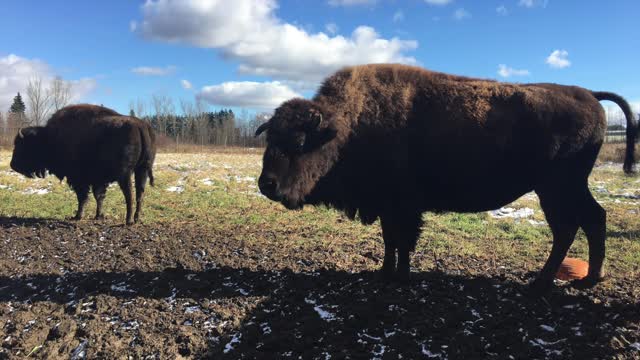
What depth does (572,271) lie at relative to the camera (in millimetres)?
6871

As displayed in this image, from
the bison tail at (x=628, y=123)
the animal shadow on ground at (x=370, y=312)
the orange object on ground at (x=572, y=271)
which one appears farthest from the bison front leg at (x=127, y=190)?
the bison tail at (x=628, y=123)

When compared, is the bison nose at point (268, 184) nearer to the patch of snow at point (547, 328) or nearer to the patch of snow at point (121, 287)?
the patch of snow at point (121, 287)

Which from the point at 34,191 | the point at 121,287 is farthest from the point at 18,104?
the point at 121,287

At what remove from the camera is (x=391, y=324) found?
16.6ft

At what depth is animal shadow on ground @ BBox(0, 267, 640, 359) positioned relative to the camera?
14.8ft

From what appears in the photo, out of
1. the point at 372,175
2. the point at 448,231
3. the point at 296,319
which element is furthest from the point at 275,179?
the point at 448,231

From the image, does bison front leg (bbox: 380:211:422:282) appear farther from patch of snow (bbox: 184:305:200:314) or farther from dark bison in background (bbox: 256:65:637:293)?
patch of snow (bbox: 184:305:200:314)

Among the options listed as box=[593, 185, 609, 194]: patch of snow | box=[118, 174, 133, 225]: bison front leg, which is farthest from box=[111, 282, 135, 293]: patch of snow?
box=[593, 185, 609, 194]: patch of snow

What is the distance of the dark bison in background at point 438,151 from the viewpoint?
588 cm

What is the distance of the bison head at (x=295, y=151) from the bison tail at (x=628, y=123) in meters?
3.85

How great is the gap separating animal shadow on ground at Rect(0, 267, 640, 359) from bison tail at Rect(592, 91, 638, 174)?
2.15 m

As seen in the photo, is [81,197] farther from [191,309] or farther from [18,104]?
[18,104]

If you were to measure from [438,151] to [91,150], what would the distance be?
31.1ft

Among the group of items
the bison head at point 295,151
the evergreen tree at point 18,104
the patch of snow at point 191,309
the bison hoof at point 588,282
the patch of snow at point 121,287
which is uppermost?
the evergreen tree at point 18,104
